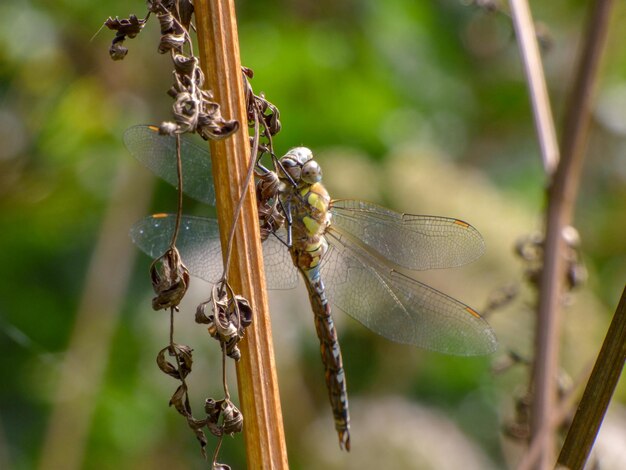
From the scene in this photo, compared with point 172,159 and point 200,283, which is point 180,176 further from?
point 200,283

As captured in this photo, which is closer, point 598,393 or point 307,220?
point 598,393

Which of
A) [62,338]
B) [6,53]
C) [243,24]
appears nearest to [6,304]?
[62,338]

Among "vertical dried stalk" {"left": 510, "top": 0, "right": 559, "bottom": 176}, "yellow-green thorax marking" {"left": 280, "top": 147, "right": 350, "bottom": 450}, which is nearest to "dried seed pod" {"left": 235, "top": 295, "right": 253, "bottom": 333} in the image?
"yellow-green thorax marking" {"left": 280, "top": 147, "right": 350, "bottom": 450}

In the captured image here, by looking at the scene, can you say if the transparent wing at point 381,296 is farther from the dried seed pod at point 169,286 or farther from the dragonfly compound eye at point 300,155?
the dried seed pod at point 169,286

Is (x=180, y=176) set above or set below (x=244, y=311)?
above

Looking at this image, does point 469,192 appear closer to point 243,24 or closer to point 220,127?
point 243,24

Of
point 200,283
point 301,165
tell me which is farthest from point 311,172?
point 200,283
